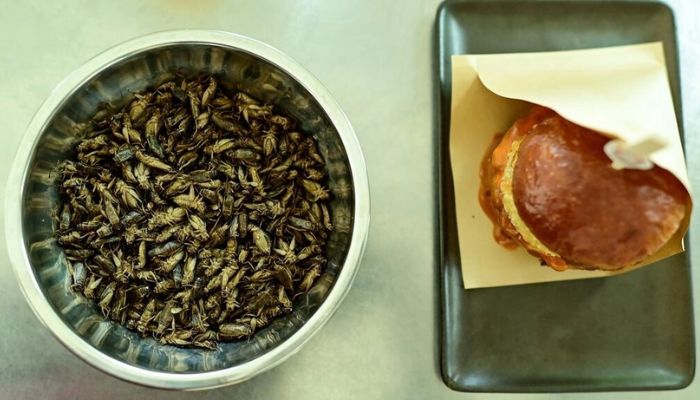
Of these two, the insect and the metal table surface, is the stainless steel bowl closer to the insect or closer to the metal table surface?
the insect

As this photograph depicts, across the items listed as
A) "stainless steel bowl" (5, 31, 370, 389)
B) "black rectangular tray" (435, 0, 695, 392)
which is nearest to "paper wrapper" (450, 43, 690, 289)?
"black rectangular tray" (435, 0, 695, 392)

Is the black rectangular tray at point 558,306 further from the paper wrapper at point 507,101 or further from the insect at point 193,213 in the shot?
the insect at point 193,213

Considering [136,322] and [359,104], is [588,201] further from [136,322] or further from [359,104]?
[136,322]

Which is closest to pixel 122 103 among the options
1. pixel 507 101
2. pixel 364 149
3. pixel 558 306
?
pixel 364 149

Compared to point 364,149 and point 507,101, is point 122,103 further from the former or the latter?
point 507,101

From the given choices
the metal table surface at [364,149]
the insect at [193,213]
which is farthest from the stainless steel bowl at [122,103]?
the metal table surface at [364,149]
